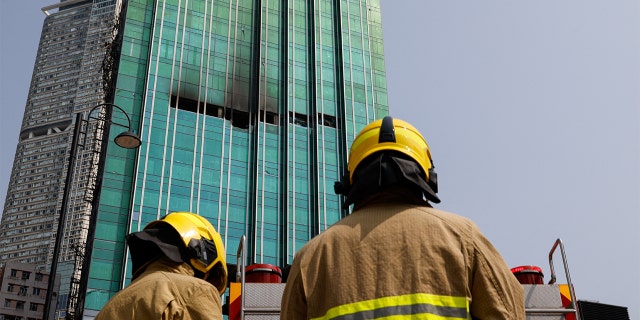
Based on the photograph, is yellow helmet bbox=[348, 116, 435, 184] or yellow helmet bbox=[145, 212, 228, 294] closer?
yellow helmet bbox=[348, 116, 435, 184]

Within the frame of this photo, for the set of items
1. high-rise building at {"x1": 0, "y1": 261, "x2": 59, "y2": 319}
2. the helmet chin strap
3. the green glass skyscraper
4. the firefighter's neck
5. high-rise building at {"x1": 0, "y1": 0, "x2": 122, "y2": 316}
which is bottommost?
the firefighter's neck

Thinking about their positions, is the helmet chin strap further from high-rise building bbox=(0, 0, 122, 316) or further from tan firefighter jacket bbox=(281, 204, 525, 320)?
high-rise building bbox=(0, 0, 122, 316)

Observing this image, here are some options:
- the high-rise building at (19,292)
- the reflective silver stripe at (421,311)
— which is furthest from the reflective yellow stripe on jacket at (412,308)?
the high-rise building at (19,292)

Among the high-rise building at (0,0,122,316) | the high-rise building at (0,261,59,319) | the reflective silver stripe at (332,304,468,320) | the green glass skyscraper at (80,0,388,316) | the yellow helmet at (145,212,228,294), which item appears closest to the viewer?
the reflective silver stripe at (332,304,468,320)

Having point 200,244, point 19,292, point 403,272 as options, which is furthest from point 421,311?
point 19,292

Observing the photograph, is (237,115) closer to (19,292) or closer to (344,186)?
(19,292)

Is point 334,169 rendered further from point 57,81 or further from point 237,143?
point 57,81

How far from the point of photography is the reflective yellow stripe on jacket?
2352 mm

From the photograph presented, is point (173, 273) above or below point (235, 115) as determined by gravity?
below

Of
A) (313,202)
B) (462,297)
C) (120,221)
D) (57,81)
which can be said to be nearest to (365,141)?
(462,297)

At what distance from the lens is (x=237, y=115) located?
5941cm


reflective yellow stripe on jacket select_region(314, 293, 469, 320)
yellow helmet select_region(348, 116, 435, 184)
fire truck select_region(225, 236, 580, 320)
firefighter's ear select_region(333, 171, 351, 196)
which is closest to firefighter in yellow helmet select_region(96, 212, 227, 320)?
fire truck select_region(225, 236, 580, 320)

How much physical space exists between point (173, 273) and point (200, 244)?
1.29 ft

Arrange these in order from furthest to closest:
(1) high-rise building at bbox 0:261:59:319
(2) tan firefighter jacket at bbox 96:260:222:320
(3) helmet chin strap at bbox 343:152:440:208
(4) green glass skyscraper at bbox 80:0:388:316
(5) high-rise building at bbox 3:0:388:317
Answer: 1. (1) high-rise building at bbox 0:261:59:319
2. (4) green glass skyscraper at bbox 80:0:388:316
3. (5) high-rise building at bbox 3:0:388:317
4. (2) tan firefighter jacket at bbox 96:260:222:320
5. (3) helmet chin strap at bbox 343:152:440:208
